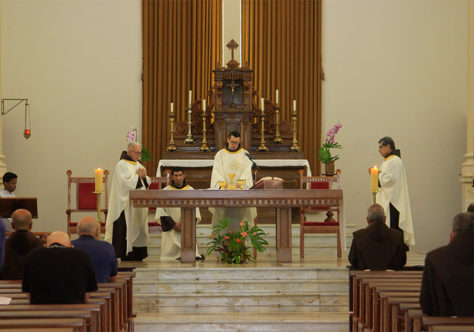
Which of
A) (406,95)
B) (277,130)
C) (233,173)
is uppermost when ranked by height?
(406,95)

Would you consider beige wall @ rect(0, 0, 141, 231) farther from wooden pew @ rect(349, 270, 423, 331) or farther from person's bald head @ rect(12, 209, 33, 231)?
wooden pew @ rect(349, 270, 423, 331)

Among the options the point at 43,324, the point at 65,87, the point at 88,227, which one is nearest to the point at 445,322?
the point at 43,324

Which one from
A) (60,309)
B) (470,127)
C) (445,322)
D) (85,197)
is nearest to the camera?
(445,322)

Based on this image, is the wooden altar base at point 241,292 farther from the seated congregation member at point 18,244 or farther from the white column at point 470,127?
the white column at point 470,127

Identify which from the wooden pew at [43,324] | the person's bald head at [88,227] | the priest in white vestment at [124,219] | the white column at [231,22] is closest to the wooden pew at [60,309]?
the wooden pew at [43,324]

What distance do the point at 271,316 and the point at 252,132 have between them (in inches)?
207

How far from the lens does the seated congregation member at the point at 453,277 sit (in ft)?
14.2

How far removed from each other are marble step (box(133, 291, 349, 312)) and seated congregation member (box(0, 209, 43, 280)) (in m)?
1.60

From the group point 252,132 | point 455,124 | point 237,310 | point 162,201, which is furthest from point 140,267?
point 455,124

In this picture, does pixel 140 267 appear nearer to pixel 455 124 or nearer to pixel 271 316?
pixel 271 316

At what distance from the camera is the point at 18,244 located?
639 centimetres

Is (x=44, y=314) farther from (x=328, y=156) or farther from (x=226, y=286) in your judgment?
(x=328, y=156)

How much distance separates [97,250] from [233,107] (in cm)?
627

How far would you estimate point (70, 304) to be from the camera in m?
4.84
